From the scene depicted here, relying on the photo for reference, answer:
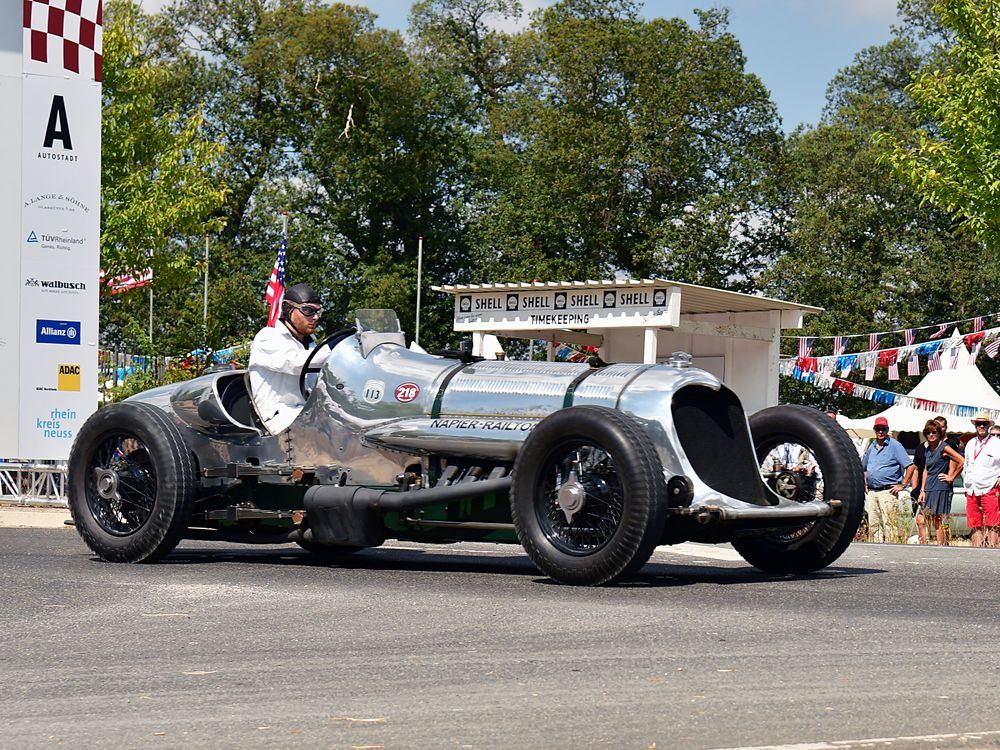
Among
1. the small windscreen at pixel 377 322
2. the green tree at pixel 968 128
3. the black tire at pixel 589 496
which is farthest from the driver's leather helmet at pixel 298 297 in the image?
the green tree at pixel 968 128

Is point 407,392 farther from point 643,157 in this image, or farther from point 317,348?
point 643,157

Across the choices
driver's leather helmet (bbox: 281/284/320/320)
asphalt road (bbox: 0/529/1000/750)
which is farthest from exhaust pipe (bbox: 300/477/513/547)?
driver's leather helmet (bbox: 281/284/320/320)

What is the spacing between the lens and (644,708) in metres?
4.70

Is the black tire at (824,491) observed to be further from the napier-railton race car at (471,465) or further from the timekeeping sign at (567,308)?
the timekeeping sign at (567,308)

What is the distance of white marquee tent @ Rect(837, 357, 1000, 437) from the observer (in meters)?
30.3

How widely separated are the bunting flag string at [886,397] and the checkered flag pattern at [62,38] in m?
15.6

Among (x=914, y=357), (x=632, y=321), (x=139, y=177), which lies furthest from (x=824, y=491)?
(x=914, y=357)

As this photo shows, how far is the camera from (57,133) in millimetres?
16406

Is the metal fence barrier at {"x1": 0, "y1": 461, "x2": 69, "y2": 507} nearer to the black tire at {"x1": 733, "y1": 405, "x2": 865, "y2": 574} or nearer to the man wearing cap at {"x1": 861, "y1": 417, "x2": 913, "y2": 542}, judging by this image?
the man wearing cap at {"x1": 861, "y1": 417, "x2": 913, "y2": 542}

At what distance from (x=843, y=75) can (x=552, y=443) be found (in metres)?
51.3

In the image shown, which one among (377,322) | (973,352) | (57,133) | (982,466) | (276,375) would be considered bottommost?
(982,466)

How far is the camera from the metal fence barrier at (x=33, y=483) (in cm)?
1658

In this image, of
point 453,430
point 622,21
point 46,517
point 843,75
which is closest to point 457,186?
point 622,21

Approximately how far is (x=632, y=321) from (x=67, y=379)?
1064 cm
